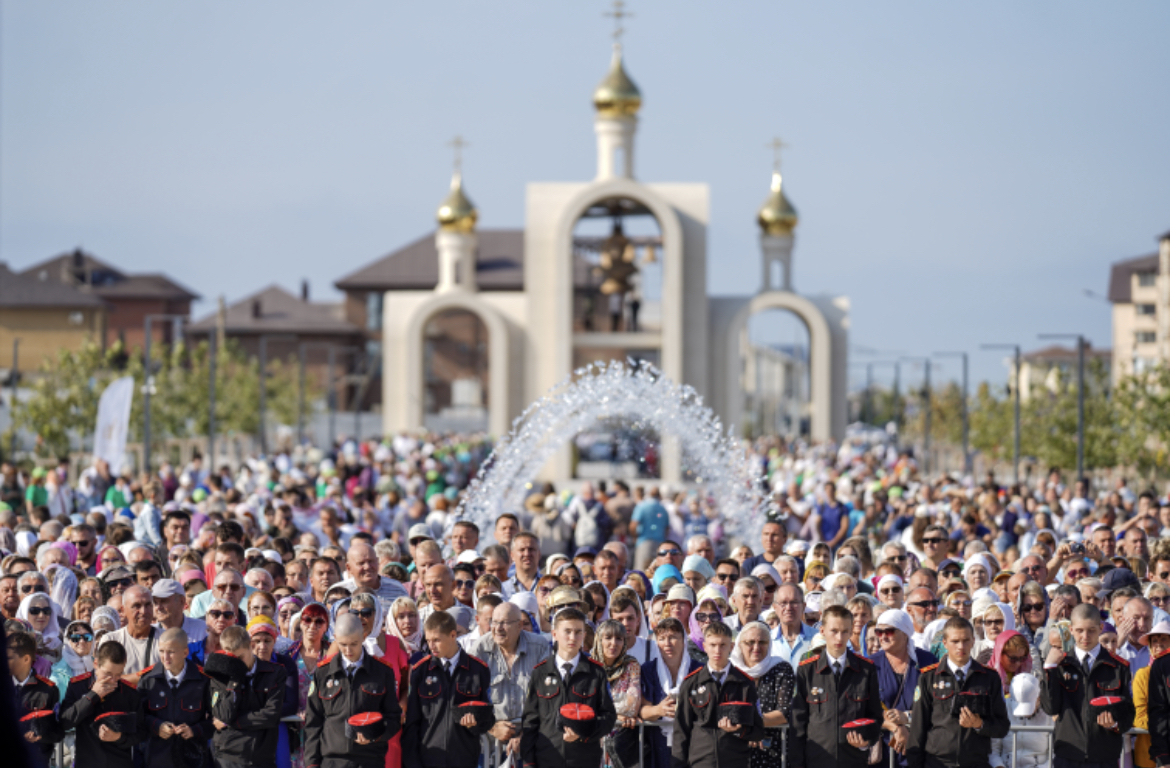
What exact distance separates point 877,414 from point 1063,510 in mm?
120718

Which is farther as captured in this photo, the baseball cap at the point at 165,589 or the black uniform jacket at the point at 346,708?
the baseball cap at the point at 165,589

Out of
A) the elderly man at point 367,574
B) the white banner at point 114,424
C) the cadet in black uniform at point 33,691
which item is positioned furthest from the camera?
the white banner at point 114,424

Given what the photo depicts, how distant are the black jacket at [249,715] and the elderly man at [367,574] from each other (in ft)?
5.39

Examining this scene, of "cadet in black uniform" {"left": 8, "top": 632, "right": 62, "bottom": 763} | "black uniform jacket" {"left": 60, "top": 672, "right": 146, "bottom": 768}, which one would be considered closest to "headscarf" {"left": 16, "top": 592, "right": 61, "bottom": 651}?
"cadet in black uniform" {"left": 8, "top": 632, "right": 62, "bottom": 763}

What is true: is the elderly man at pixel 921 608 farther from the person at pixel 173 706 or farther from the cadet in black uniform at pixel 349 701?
the person at pixel 173 706

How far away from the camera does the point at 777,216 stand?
51.8 metres

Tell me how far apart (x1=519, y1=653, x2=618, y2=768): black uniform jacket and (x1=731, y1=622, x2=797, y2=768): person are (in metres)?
0.79

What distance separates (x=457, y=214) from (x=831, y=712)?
50721 millimetres

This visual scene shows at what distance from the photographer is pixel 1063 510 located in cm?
1892

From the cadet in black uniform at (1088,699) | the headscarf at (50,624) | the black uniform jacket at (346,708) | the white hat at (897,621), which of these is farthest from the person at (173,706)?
the cadet in black uniform at (1088,699)

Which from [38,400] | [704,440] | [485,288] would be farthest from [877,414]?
[704,440]

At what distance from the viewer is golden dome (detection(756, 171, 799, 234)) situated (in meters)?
51.8

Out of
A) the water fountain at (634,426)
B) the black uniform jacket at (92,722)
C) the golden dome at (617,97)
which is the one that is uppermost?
the golden dome at (617,97)

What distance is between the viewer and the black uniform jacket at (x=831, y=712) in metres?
7.63
